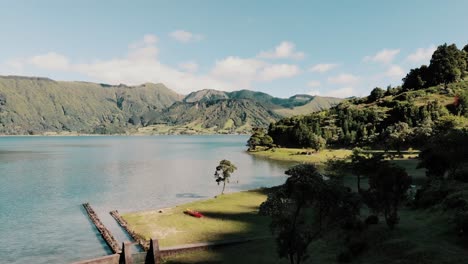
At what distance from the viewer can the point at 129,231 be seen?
5931 cm

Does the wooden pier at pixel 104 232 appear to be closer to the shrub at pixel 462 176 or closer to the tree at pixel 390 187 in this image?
the tree at pixel 390 187

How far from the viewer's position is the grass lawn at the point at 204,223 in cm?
5378

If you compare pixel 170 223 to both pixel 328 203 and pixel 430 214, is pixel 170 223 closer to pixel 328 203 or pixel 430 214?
pixel 328 203

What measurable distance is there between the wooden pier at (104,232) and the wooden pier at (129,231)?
2.72 m

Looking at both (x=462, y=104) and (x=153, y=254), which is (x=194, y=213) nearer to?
(x=153, y=254)

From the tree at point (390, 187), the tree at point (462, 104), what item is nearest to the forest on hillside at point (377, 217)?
the tree at point (390, 187)

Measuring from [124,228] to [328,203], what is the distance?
41.2 meters

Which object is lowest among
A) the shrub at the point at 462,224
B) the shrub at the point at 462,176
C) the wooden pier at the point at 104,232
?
the wooden pier at the point at 104,232

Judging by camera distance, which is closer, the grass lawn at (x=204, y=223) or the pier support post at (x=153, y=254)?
the pier support post at (x=153, y=254)

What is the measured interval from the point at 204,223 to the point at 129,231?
12551mm

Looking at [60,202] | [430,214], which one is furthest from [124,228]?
[430,214]

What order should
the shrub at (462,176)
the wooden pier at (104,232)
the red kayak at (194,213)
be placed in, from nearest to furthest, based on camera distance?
the wooden pier at (104,232) < the shrub at (462,176) < the red kayak at (194,213)

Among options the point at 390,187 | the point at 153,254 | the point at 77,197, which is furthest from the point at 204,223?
the point at 77,197

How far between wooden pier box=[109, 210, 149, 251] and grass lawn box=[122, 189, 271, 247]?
886 millimetres
